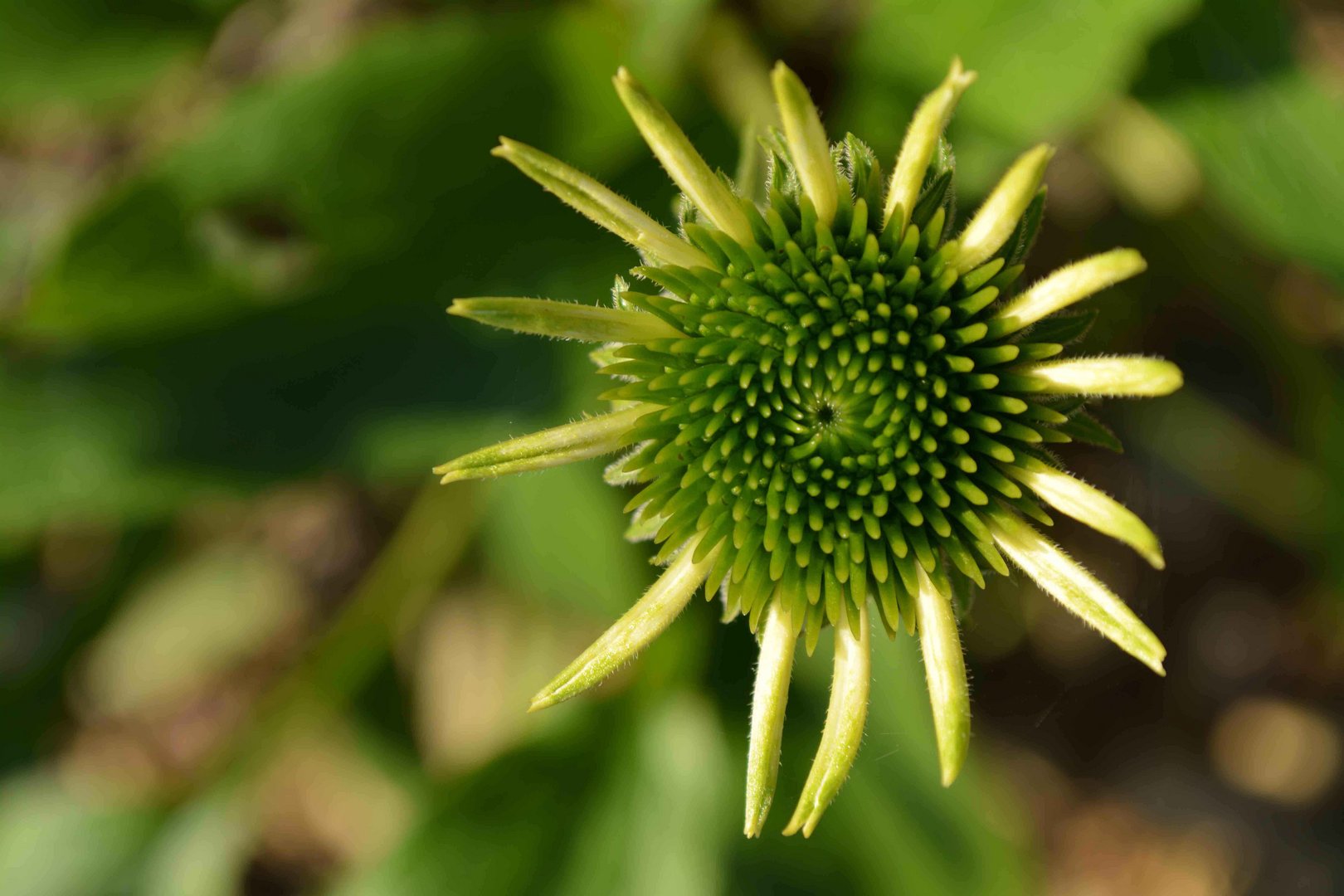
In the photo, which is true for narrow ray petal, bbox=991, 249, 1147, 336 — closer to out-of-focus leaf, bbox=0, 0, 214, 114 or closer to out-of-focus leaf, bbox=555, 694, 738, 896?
out-of-focus leaf, bbox=555, 694, 738, 896

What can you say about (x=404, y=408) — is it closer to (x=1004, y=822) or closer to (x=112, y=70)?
(x=112, y=70)

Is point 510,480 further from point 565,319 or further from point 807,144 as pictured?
point 807,144

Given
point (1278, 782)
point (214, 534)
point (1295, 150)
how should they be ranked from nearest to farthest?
point (1295, 150), point (1278, 782), point (214, 534)

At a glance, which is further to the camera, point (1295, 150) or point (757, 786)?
point (1295, 150)

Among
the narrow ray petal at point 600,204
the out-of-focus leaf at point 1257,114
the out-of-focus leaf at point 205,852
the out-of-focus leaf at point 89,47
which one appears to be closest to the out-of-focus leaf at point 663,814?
the out-of-focus leaf at point 205,852

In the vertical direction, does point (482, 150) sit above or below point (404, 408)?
above

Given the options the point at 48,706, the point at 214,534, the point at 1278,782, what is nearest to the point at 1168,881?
the point at 1278,782

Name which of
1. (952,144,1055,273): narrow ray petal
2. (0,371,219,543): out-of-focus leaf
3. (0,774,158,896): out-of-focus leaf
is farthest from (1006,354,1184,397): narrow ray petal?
(0,774,158,896): out-of-focus leaf
